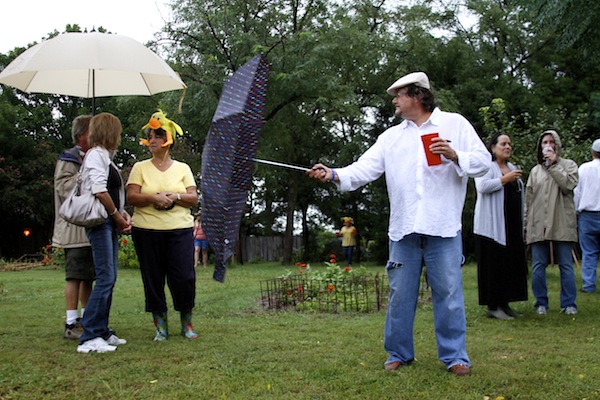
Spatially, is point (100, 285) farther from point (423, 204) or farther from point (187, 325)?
point (423, 204)

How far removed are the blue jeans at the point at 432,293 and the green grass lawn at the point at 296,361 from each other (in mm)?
161

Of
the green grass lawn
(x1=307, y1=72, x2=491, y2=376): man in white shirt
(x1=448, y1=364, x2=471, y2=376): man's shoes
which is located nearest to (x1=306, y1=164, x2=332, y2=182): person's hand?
(x1=307, y1=72, x2=491, y2=376): man in white shirt

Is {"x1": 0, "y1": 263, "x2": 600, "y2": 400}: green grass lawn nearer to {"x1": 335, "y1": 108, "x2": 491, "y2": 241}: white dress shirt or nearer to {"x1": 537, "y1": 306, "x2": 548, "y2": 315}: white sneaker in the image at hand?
{"x1": 537, "y1": 306, "x2": 548, "y2": 315}: white sneaker

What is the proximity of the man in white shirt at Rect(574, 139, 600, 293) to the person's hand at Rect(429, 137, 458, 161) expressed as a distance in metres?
4.94

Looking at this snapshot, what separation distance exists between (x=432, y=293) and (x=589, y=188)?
489 cm

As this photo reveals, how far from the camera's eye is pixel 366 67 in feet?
76.9

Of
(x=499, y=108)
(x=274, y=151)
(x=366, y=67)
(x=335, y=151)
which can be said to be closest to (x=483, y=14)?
(x=366, y=67)

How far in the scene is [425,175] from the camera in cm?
407

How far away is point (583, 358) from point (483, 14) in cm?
2445

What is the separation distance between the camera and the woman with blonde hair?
4805mm

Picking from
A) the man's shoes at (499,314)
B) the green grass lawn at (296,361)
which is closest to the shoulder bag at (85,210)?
the green grass lawn at (296,361)

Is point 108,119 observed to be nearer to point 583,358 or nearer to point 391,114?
point 583,358

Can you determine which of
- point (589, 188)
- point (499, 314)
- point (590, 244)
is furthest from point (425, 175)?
point (590, 244)

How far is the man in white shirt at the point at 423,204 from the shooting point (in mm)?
4039
